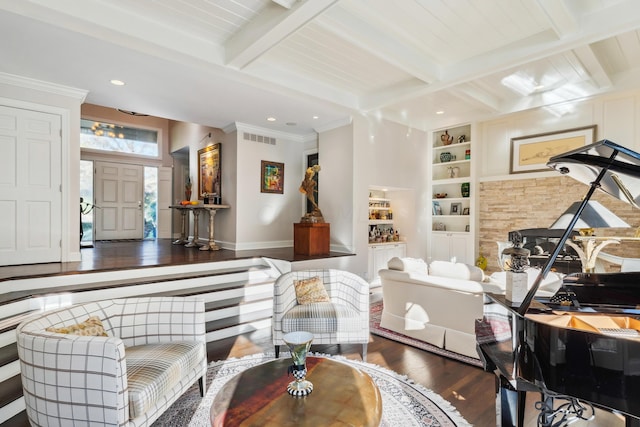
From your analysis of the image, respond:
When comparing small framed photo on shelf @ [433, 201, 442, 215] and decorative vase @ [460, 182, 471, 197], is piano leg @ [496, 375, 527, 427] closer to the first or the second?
decorative vase @ [460, 182, 471, 197]

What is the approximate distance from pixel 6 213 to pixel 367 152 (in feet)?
16.8

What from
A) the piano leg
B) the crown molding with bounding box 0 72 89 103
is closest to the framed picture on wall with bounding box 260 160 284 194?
the crown molding with bounding box 0 72 89 103

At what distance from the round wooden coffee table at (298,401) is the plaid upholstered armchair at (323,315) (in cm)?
99

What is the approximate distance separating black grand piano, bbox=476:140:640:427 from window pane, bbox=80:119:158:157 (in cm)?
974

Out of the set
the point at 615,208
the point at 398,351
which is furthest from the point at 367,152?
the point at 615,208

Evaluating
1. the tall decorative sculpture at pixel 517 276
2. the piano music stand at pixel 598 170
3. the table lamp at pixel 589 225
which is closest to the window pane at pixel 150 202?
the table lamp at pixel 589 225

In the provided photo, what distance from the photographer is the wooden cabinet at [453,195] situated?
654cm

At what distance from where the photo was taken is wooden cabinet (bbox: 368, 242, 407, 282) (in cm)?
607

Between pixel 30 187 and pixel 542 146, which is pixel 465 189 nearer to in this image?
pixel 542 146

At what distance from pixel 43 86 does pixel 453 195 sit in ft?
23.2

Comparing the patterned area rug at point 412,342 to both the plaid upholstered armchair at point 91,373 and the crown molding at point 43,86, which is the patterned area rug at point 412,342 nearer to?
the plaid upholstered armchair at point 91,373

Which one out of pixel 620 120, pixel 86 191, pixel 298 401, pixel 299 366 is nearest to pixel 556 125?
pixel 620 120

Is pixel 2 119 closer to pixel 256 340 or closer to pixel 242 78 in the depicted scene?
pixel 242 78

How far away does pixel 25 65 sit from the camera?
12.0ft
